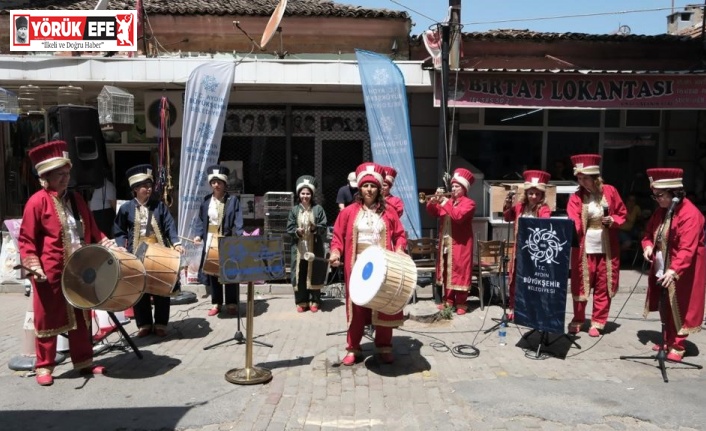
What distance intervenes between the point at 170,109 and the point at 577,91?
716 cm

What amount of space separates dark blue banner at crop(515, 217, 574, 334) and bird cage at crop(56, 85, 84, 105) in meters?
7.96

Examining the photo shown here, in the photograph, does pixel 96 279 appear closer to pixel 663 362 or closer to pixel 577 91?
pixel 663 362

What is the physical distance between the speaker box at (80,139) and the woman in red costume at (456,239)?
412 cm

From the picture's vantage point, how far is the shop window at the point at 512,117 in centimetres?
1119

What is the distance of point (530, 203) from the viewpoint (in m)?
6.46

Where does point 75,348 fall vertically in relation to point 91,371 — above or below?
above

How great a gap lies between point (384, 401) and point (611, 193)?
357cm

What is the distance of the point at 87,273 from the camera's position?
4.93m

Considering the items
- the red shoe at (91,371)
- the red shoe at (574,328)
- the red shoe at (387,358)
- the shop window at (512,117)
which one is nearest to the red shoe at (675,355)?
the red shoe at (574,328)

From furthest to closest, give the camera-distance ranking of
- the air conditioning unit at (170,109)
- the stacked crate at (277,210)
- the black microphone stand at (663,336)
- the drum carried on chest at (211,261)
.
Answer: the air conditioning unit at (170,109)
the stacked crate at (277,210)
the drum carried on chest at (211,261)
the black microphone stand at (663,336)

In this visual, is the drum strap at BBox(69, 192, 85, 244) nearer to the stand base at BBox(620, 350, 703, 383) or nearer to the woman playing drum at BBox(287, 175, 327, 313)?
the woman playing drum at BBox(287, 175, 327, 313)

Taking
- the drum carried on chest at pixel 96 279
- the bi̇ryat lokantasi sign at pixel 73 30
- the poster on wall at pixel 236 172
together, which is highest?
the bi̇ryat lokantasi sign at pixel 73 30

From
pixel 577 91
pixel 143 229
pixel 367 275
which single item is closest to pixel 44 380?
pixel 143 229

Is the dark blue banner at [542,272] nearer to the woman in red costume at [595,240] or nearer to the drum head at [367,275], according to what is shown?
the woman in red costume at [595,240]
